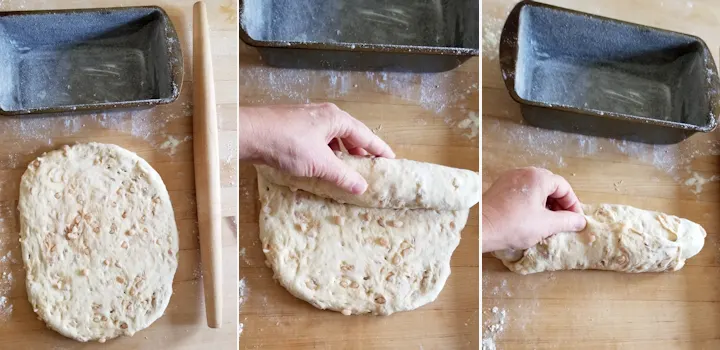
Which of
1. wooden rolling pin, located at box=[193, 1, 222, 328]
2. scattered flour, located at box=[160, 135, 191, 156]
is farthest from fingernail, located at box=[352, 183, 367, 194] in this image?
scattered flour, located at box=[160, 135, 191, 156]

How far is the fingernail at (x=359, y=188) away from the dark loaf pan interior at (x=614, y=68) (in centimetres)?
36

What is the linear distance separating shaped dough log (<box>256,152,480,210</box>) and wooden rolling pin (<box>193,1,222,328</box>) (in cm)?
16

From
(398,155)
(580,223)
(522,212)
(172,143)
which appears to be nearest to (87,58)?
(172,143)

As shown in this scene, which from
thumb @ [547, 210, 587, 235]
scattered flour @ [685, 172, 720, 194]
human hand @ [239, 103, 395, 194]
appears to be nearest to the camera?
human hand @ [239, 103, 395, 194]

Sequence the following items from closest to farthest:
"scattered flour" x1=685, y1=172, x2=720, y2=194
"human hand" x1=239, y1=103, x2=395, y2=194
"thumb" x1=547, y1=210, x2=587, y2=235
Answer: "human hand" x1=239, y1=103, x2=395, y2=194 < "thumb" x1=547, y1=210, x2=587, y2=235 < "scattered flour" x1=685, y1=172, x2=720, y2=194

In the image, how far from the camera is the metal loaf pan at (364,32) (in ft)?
3.12

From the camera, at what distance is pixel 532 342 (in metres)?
1.08

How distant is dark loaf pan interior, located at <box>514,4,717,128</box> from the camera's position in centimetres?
111

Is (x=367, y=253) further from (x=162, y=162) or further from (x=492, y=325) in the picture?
(x=162, y=162)

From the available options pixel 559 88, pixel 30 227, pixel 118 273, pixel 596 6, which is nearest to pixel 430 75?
pixel 559 88

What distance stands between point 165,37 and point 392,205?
0.53 m

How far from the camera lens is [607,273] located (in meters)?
1.11

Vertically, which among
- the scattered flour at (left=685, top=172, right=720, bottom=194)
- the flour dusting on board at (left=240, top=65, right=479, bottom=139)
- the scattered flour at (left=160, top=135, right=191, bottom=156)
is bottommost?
the scattered flour at (left=160, top=135, right=191, bottom=156)

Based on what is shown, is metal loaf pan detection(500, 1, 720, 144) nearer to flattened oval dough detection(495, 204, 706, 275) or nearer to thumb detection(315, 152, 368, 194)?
flattened oval dough detection(495, 204, 706, 275)
